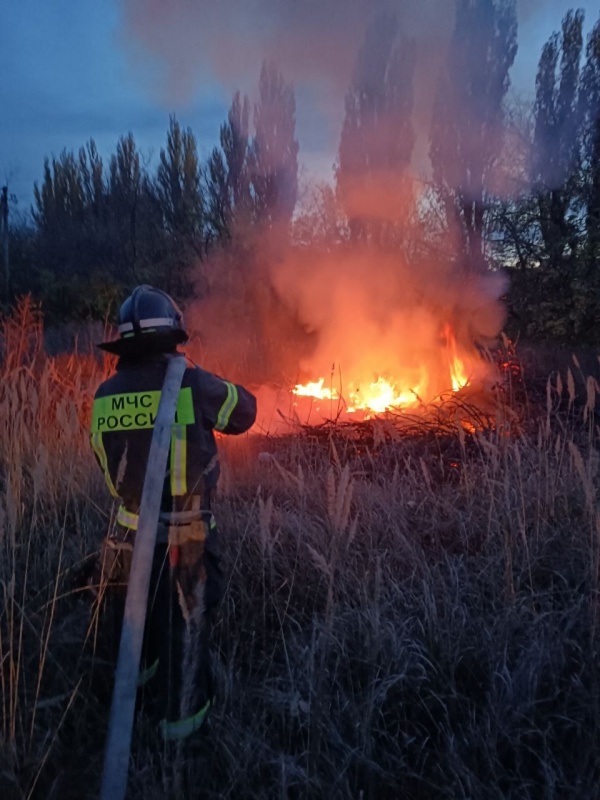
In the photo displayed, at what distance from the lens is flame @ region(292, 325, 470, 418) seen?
24.1 feet

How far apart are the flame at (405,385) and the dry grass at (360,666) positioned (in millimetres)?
3761

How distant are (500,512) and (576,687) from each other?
140 cm

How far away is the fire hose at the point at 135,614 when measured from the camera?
69.7 inches

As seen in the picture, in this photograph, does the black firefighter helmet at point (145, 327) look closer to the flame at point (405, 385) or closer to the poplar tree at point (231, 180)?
the flame at point (405, 385)

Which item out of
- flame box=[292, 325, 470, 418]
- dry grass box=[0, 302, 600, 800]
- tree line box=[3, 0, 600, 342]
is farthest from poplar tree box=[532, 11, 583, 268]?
dry grass box=[0, 302, 600, 800]

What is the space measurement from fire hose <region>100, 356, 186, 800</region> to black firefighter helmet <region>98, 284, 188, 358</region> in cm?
26

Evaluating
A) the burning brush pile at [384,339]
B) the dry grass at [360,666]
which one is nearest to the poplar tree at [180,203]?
the burning brush pile at [384,339]

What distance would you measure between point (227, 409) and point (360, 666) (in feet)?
3.82

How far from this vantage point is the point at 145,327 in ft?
7.60

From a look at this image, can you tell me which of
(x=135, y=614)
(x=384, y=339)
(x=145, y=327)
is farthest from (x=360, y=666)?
(x=384, y=339)

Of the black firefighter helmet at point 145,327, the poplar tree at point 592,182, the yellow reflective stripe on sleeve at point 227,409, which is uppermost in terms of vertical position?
the poplar tree at point 592,182

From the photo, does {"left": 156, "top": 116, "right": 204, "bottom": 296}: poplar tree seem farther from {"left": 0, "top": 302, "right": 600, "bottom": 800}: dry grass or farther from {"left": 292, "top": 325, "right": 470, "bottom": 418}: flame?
{"left": 0, "top": 302, "right": 600, "bottom": 800}: dry grass

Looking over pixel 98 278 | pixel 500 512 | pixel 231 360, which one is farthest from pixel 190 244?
pixel 500 512

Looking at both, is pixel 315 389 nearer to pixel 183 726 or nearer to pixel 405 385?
pixel 405 385
